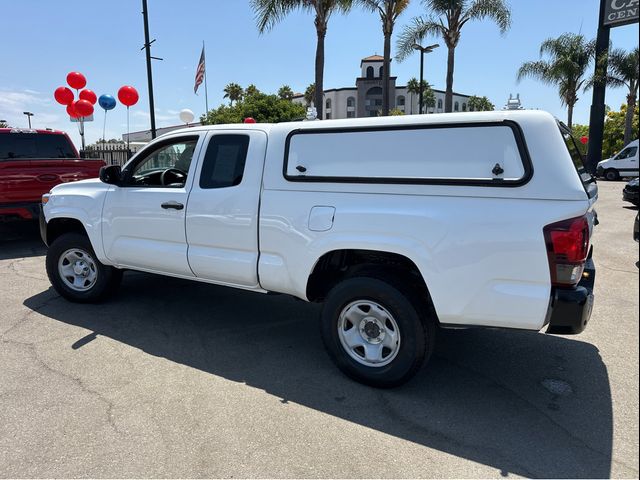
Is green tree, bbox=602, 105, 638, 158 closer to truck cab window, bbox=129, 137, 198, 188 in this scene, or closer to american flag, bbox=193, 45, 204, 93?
american flag, bbox=193, 45, 204, 93

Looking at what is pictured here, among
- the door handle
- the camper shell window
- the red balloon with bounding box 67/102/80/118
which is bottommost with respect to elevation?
the door handle

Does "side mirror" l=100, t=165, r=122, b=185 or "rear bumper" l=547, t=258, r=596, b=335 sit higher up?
"side mirror" l=100, t=165, r=122, b=185

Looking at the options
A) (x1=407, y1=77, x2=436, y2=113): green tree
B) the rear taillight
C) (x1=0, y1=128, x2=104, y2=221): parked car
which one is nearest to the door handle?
the rear taillight

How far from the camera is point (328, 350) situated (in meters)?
3.58

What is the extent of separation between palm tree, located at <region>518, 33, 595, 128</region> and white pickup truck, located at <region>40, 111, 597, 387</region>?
1135 inches

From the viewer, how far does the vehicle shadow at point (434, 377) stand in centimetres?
277

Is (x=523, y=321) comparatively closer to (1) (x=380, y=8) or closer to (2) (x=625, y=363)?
(2) (x=625, y=363)

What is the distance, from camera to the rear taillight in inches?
106

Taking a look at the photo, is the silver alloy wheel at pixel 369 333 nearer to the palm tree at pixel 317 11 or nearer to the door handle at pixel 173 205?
the door handle at pixel 173 205

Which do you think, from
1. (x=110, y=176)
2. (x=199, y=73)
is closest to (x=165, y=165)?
(x=110, y=176)

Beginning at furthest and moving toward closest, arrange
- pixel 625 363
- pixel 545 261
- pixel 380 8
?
pixel 380 8, pixel 625 363, pixel 545 261

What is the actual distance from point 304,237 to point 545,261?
5.44ft

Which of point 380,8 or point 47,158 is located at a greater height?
point 380,8

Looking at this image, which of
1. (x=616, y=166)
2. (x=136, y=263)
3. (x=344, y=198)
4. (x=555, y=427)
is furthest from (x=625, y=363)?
(x=616, y=166)
